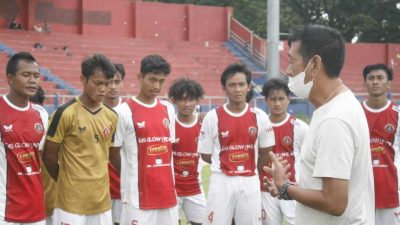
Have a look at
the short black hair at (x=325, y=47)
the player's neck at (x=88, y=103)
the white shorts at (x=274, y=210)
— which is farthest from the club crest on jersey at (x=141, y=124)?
the short black hair at (x=325, y=47)

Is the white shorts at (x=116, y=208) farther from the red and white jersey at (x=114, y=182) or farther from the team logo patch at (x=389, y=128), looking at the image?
the team logo patch at (x=389, y=128)

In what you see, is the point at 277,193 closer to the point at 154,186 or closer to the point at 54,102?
the point at 154,186

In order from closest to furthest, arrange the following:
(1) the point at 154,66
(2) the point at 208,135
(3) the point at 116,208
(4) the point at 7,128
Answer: (4) the point at 7,128 → (1) the point at 154,66 → (2) the point at 208,135 → (3) the point at 116,208

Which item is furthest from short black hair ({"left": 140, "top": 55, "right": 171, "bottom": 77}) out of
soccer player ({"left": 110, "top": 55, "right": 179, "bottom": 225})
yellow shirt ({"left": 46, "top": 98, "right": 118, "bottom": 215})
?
yellow shirt ({"left": 46, "top": 98, "right": 118, "bottom": 215})

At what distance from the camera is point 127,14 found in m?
30.9

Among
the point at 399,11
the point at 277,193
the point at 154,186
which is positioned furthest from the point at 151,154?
the point at 399,11

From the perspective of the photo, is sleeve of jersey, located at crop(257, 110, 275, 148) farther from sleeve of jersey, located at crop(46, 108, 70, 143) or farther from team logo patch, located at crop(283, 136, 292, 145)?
sleeve of jersey, located at crop(46, 108, 70, 143)

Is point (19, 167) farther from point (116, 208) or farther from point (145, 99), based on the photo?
point (116, 208)

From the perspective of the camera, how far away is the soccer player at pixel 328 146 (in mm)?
3242

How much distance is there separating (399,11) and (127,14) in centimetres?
1903

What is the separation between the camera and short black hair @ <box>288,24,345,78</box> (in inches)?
133

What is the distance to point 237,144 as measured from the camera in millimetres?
6520

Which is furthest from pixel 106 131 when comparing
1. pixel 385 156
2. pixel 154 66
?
pixel 385 156

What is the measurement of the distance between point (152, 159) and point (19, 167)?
127 cm
